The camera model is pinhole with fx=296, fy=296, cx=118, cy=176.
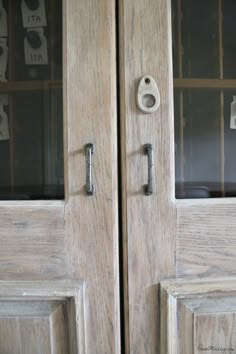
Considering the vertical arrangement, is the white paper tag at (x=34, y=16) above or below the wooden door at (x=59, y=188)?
above

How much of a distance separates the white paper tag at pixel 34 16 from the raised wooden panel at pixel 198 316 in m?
0.61

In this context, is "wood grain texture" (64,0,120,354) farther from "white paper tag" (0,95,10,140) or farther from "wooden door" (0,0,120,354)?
"white paper tag" (0,95,10,140)

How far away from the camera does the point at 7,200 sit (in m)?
0.64

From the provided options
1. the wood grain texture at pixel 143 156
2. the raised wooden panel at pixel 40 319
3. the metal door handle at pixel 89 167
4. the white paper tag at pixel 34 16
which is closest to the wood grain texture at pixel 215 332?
the wood grain texture at pixel 143 156

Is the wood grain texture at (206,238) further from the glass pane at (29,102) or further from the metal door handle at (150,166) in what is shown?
the glass pane at (29,102)

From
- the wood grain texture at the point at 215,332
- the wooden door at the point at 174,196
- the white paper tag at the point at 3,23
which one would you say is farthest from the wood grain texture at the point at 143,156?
the white paper tag at the point at 3,23

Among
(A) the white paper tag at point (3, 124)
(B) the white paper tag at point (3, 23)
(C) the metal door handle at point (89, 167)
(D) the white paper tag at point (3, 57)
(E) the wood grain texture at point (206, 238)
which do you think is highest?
(B) the white paper tag at point (3, 23)

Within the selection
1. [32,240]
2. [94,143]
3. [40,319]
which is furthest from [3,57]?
[40,319]

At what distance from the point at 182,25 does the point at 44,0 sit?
0.30m

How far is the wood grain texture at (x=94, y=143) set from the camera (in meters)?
0.59

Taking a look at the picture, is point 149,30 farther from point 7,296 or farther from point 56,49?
point 7,296

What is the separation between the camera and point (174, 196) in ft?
1.99

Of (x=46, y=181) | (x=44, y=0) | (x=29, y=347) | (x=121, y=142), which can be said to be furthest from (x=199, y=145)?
(x=29, y=347)

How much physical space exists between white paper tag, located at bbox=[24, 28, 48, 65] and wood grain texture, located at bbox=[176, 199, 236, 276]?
43 cm
